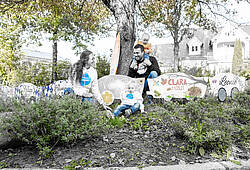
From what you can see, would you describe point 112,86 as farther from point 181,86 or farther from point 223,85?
point 223,85

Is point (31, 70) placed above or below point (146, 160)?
above

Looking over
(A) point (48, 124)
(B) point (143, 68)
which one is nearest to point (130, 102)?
(B) point (143, 68)

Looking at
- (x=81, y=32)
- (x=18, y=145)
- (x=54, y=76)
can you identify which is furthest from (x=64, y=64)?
(x=18, y=145)

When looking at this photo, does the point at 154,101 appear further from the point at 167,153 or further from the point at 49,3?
the point at 49,3

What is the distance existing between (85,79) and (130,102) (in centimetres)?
109

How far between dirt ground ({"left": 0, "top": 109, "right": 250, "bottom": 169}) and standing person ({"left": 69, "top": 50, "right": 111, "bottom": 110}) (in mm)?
1321

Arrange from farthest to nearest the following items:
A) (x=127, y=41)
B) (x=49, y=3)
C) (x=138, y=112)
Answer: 1. (x=49, y=3)
2. (x=127, y=41)
3. (x=138, y=112)

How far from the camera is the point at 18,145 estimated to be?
3.03 meters

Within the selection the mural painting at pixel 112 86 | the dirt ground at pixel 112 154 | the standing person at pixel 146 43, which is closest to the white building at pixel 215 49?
the standing person at pixel 146 43

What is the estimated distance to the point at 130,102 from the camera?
4551mm

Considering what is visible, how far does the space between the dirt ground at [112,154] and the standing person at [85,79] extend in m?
1.32

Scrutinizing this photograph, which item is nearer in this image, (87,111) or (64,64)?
(87,111)

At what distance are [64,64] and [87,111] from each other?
11.0 meters

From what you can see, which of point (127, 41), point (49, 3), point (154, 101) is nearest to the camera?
point (154, 101)
